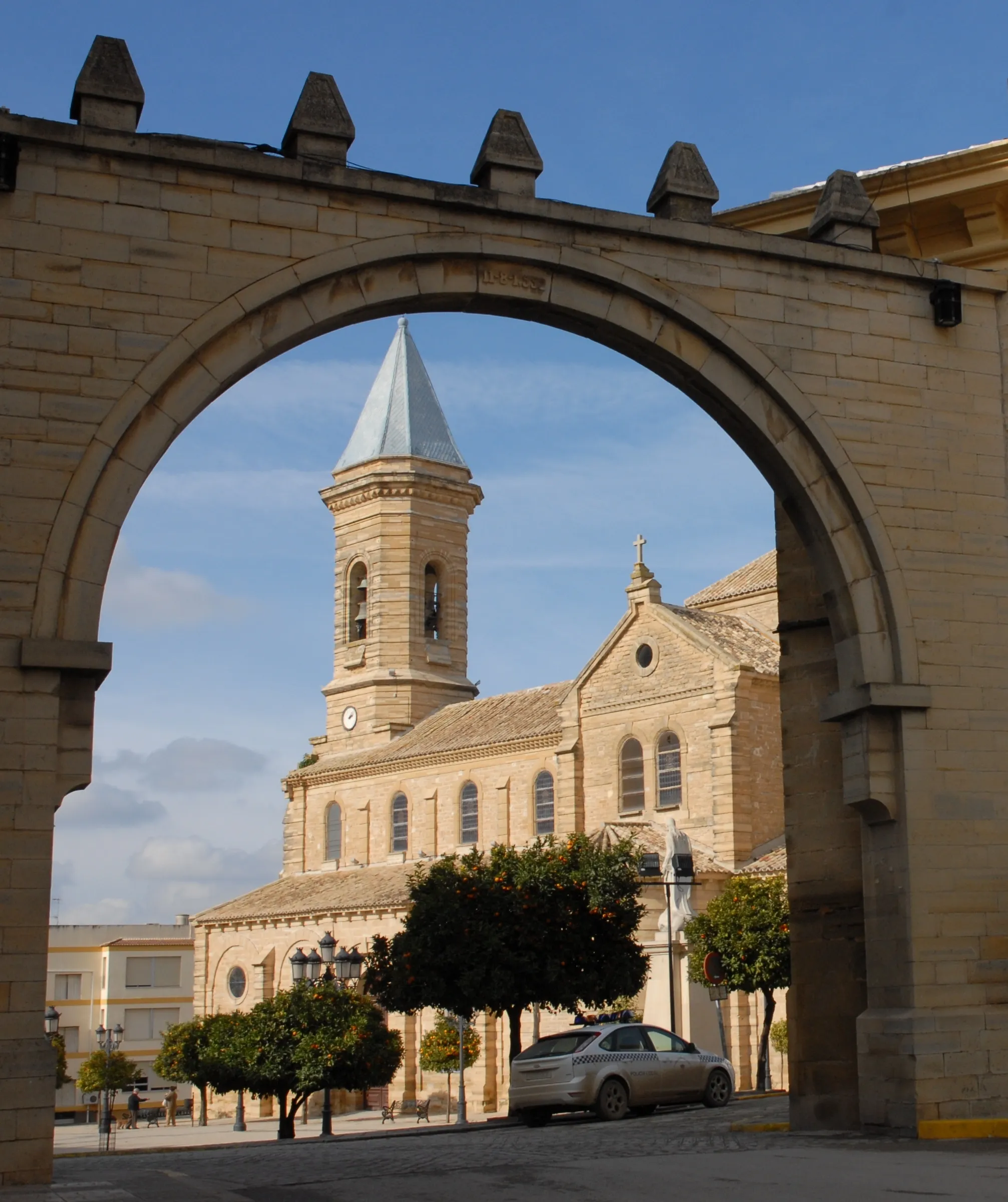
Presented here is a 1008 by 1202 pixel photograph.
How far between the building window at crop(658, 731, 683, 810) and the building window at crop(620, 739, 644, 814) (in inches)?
27.4

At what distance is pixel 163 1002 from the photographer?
70625mm

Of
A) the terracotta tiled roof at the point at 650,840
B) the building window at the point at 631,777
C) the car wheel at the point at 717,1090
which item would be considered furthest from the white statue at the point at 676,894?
the car wheel at the point at 717,1090

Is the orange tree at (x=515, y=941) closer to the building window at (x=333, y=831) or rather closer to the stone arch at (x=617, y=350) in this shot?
the stone arch at (x=617, y=350)

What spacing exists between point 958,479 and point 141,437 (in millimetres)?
6600

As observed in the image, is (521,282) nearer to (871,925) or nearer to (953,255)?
(953,255)

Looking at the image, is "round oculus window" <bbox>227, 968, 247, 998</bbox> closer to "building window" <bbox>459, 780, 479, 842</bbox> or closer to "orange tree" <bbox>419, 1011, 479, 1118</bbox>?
"building window" <bbox>459, 780, 479, 842</bbox>

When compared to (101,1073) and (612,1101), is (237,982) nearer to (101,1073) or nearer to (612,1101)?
(101,1073)

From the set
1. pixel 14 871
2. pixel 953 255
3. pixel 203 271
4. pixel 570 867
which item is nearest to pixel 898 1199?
pixel 14 871

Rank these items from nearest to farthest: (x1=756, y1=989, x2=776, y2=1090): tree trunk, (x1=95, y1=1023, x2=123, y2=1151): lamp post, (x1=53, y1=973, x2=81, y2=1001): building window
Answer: (x1=756, y1=989, x2=776, y2=1090): tree trunk → (x1=95, y1=1023, x2=123, y2=1151): lamp post → (x1=53, y1=973, x2=81, y2=1001): building window

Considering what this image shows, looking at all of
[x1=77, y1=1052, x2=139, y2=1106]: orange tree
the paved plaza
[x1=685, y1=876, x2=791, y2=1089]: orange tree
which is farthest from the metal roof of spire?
the paved plaza

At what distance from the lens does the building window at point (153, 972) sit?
7056 centimetres

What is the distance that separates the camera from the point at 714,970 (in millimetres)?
27141

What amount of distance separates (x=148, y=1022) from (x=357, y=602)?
75.2 feet

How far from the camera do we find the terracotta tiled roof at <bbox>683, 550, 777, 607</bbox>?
4662 centimetres
